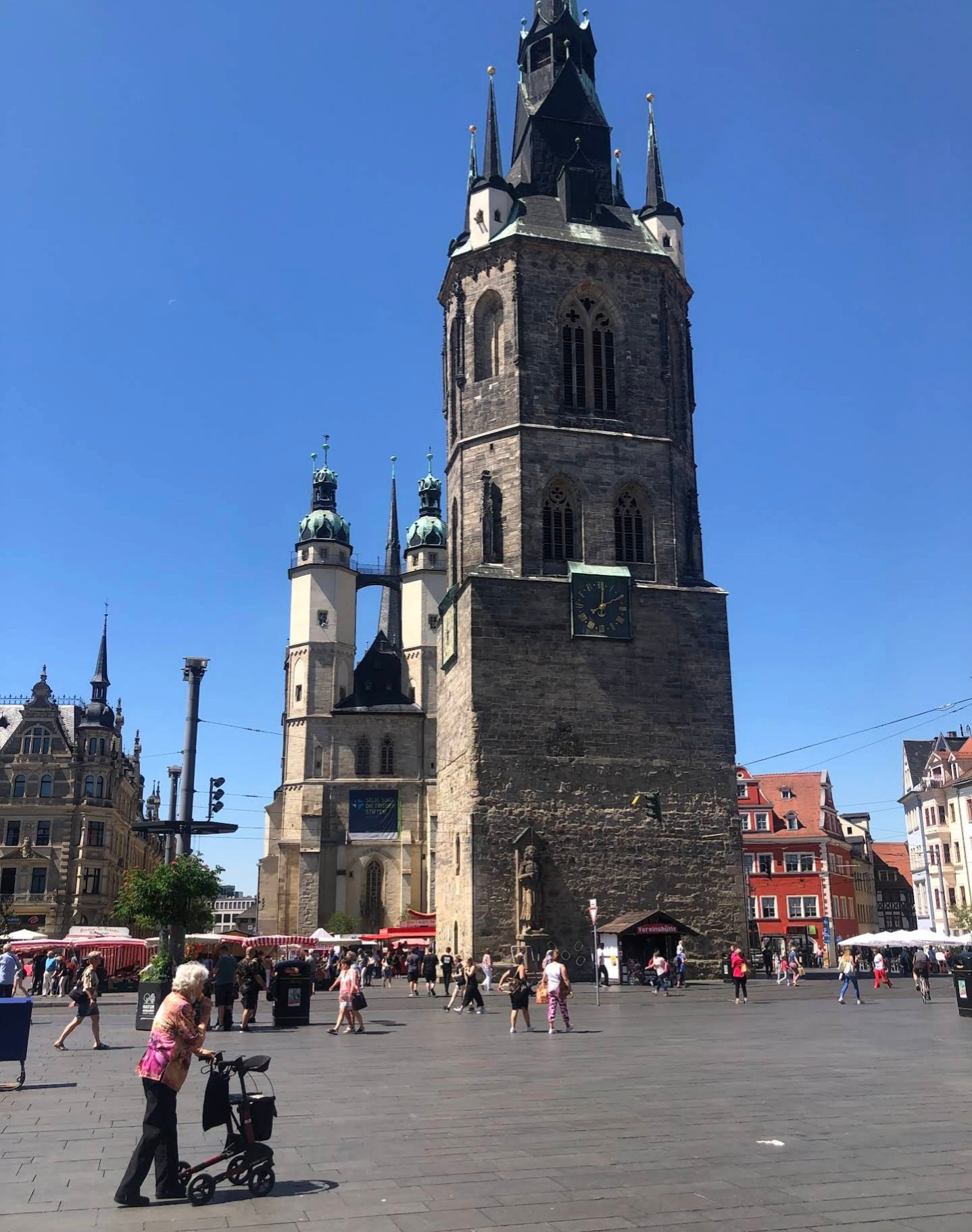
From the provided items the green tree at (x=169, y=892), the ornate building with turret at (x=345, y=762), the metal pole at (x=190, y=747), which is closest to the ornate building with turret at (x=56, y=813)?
the ornate building with turret at (x=345, y=762)

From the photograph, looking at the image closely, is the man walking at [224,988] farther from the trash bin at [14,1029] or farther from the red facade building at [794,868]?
the red facade building at [794,868]

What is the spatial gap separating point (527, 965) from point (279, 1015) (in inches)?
476

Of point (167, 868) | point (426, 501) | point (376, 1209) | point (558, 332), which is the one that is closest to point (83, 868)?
point (167, 868)

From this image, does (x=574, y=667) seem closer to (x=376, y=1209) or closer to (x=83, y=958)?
(x=83, y=958)

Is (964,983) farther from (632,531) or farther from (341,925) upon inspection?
(341,925)

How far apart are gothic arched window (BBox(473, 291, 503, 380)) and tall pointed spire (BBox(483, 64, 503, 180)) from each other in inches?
205

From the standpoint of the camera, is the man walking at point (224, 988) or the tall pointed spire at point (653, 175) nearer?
the man walking at point (224, 988)

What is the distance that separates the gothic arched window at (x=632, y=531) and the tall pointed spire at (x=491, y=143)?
12861 mm

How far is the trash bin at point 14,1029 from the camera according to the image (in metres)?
11.7

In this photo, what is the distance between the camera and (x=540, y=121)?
42844mm

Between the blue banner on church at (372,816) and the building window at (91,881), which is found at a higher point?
the blue banner on church at (372,816)

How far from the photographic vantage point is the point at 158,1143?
7.11 m

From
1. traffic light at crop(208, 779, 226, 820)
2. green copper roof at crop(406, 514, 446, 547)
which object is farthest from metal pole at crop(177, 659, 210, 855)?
green copper roof at crop(406, 514, 446, 547)

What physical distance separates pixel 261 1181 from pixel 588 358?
3422 centimetres
